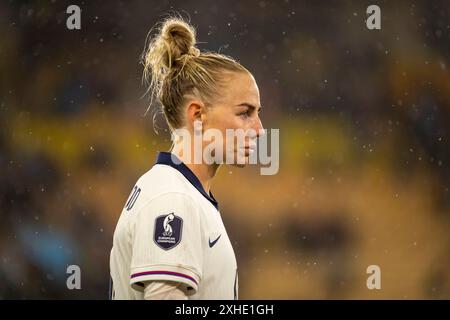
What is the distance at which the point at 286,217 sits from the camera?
3518mm

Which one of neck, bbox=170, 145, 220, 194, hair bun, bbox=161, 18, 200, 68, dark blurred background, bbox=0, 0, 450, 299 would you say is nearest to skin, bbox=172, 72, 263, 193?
neck, bbox=170, 145, 220, 194

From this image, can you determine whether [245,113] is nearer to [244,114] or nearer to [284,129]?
[244,114]

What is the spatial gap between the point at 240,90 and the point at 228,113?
5 cm

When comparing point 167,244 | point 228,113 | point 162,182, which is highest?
point 228,113

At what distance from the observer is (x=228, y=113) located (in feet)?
4.21

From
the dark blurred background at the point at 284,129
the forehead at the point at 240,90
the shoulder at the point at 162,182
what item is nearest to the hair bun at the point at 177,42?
the forehead at the point at 240,90

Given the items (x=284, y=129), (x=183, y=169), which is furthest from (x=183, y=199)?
(x=284, y=129)

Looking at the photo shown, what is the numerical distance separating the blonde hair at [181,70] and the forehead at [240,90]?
2 centimetres

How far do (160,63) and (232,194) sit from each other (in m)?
2.24

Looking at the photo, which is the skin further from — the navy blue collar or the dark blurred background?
the dark blurred background

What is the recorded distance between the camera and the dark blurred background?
349 centimetres
